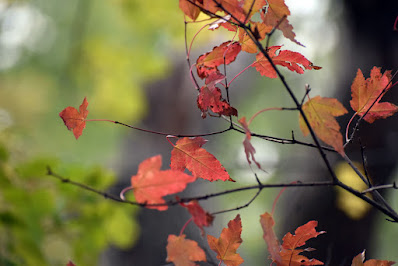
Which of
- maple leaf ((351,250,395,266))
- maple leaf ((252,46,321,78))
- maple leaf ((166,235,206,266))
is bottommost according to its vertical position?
maple leaf ((351,250,395,266))

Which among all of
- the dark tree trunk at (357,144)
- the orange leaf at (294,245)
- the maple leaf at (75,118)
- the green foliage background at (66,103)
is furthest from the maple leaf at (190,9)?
the dark tree trunk at (357,144)

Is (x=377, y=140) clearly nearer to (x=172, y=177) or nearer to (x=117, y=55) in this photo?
(x=172, y=177)

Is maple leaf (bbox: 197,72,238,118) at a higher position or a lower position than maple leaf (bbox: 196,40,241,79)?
lower

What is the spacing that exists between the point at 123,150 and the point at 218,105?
2.77m

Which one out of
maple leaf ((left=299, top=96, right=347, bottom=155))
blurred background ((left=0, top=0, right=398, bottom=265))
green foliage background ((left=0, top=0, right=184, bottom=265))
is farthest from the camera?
blurred background ((left=0, top=0, right=398, bottom=265))

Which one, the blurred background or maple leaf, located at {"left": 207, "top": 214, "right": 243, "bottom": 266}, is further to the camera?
the blurred background

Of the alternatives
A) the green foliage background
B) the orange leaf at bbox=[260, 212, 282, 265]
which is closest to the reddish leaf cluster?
the orange leaf at bbox=[260, 212, 282, 265]

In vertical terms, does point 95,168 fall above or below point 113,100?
below

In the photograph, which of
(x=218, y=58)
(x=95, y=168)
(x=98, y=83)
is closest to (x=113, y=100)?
(x=98, y=83)

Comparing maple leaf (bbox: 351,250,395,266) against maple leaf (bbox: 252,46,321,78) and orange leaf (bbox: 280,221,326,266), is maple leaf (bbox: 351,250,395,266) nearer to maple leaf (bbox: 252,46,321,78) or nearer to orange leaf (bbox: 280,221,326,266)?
orange leaf (bbox: 280,221,326,266)

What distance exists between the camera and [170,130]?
2842mm

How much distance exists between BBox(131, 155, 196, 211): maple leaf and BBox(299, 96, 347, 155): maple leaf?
0.13 m

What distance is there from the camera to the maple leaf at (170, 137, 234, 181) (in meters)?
0.43

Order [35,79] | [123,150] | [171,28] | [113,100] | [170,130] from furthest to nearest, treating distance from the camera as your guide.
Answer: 1. [35,79]
2. [123,150]
3. [170,130]
4. [113,100]
5. [171,28]
